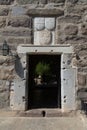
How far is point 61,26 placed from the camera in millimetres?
→ 5473

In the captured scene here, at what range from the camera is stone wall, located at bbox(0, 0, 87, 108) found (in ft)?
17.8

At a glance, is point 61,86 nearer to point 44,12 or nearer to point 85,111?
point 85,111

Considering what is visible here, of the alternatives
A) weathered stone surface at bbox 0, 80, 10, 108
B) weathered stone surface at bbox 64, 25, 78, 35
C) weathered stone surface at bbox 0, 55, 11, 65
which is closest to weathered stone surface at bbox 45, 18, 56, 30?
weathered stone surface at bbox 64, 25, 78, 35

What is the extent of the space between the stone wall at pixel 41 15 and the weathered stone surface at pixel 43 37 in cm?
13

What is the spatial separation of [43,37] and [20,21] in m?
0.55

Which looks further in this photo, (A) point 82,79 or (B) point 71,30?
(B) point 71,30

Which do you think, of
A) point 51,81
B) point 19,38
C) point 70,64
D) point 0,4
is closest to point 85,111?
point 70,64

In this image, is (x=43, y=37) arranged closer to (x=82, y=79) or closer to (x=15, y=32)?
(x=15, y=32)

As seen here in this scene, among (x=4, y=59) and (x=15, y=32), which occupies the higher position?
(x=15, y=32)

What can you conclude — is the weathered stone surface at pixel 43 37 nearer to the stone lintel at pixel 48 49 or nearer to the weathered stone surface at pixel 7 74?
the stone lintel at pixel 48 49

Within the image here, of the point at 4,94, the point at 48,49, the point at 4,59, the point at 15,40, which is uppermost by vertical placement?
the point at 15,40

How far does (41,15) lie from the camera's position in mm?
5465

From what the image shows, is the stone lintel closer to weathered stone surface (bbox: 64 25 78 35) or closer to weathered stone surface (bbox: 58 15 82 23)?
weathered stone surface (bbox: 64 25 78 35)

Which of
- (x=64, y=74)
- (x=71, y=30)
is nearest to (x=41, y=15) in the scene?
(x=71, y=30)
